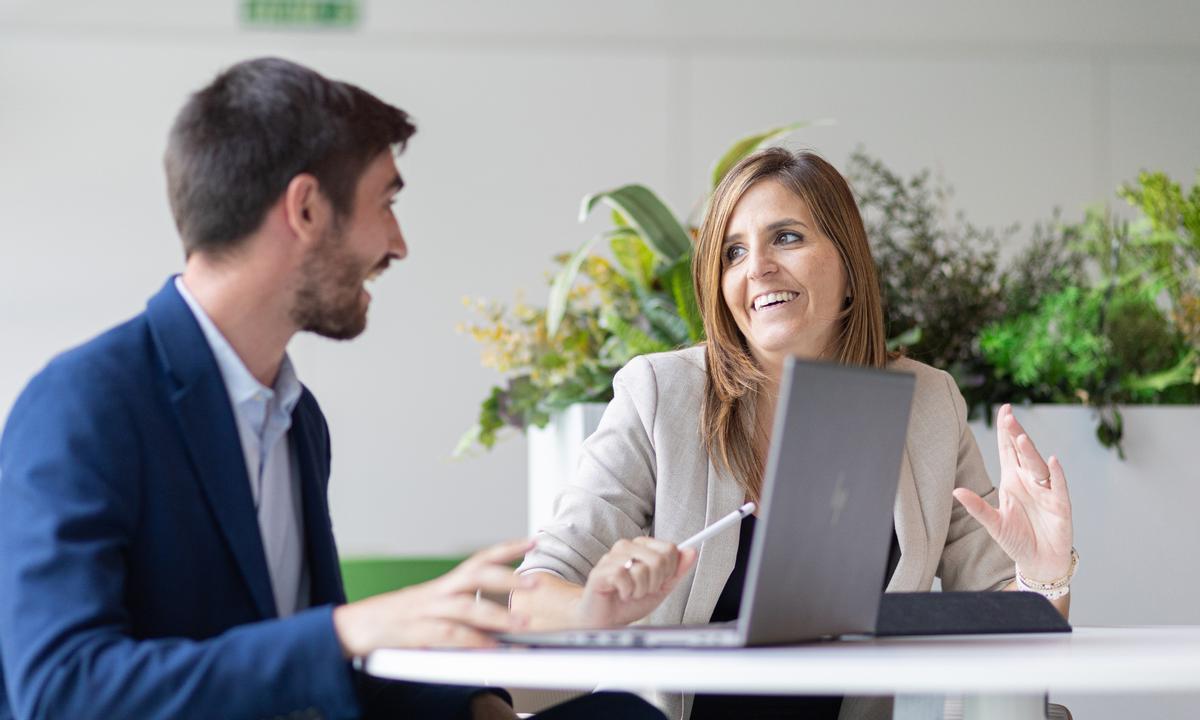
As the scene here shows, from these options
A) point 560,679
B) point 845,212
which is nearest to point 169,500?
point 560,679

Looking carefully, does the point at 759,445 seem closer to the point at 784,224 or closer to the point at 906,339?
the point at 784,224

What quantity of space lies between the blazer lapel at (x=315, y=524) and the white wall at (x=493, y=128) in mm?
4194

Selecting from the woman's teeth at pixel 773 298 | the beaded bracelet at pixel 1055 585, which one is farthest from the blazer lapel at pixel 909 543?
the woman's teeth at pixel 773 298

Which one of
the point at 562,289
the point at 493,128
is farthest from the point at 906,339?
the point at 493,128

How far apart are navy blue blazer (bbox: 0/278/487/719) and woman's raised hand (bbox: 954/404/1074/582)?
93 cm

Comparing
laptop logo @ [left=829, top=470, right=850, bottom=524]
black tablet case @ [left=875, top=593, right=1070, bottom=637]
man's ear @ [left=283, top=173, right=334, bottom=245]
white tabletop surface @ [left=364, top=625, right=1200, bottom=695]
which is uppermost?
man's ear @ [left=283, top=173, right=334, bottom=245]

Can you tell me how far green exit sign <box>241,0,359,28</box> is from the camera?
5.90 metres

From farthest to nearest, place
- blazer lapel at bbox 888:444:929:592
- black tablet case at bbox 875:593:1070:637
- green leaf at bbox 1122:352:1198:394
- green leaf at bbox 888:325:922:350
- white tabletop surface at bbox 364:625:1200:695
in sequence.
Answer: green leaf at bbox 1122:352:1198:394
green leaf at bbox 888:325:922:350
blazer lapel at bbox 888:444:929:592
black tablet case at bbox 875:593:1070:637
white tabletop surface at bbox 364:625:1200:695

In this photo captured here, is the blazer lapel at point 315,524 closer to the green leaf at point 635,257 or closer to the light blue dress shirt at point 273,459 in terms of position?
the light blue dress shirt at point 273,459

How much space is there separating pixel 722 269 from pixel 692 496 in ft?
1.37

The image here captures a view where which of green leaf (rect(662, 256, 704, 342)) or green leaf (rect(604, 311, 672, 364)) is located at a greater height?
green leaf (rect(662, 256, 704, 342))

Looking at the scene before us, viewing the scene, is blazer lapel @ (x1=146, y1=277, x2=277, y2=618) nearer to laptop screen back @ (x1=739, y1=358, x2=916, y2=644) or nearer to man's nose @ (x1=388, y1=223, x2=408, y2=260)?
man's nose @ (x1=388, y1=223, x2=408, y2=260)

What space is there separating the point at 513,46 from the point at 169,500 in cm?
492

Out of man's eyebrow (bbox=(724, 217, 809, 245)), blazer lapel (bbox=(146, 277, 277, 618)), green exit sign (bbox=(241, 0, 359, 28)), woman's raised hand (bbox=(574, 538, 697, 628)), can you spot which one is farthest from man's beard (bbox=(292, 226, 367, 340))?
green exit sign (bbox=(241, 0, 359, 28))
